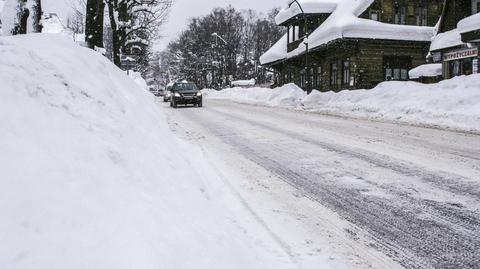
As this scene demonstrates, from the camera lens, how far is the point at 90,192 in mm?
2629

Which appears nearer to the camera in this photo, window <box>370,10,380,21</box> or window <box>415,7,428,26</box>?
window <box>370,10,380,21</box>

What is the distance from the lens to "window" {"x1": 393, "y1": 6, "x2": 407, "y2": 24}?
30.2 metres

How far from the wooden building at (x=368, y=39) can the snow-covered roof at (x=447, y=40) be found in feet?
15.8

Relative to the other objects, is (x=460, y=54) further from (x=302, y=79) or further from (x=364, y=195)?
(x=364, y=195)

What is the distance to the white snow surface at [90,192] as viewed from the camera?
216 cm

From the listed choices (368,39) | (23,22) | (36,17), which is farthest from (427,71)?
(23,22)

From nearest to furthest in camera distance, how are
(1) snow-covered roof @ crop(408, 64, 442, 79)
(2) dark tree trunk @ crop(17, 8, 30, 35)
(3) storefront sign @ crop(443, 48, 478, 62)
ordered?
(2) dark tree trunk @ crop(17, 8, 30, 35) → (3) storefront sign @ crop(443, 48, 478, 62) → (1) snow-covered roof @ crop(408, 64, 442, 79)

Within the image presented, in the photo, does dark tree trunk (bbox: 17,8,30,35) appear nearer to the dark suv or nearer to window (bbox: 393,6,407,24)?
the dark suv

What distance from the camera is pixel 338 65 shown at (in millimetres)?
30359

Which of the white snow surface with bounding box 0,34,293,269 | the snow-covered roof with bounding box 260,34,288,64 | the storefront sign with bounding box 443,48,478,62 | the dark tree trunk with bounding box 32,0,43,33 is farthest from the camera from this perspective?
the snow-covered roof with bounding box 260,34,288,64

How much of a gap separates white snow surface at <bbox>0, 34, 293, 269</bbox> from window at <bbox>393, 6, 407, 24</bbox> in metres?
28.9

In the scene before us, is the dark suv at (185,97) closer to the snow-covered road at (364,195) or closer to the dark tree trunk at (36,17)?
the snow-covered road at (364,195)

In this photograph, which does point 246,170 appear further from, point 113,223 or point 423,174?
point 113,223

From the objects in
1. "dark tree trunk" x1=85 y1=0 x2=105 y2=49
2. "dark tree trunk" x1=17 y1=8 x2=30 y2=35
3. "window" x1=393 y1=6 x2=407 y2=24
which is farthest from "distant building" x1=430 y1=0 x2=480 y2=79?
"dark tree trunk" x1=17 y1=8 x2=30 y2=35
